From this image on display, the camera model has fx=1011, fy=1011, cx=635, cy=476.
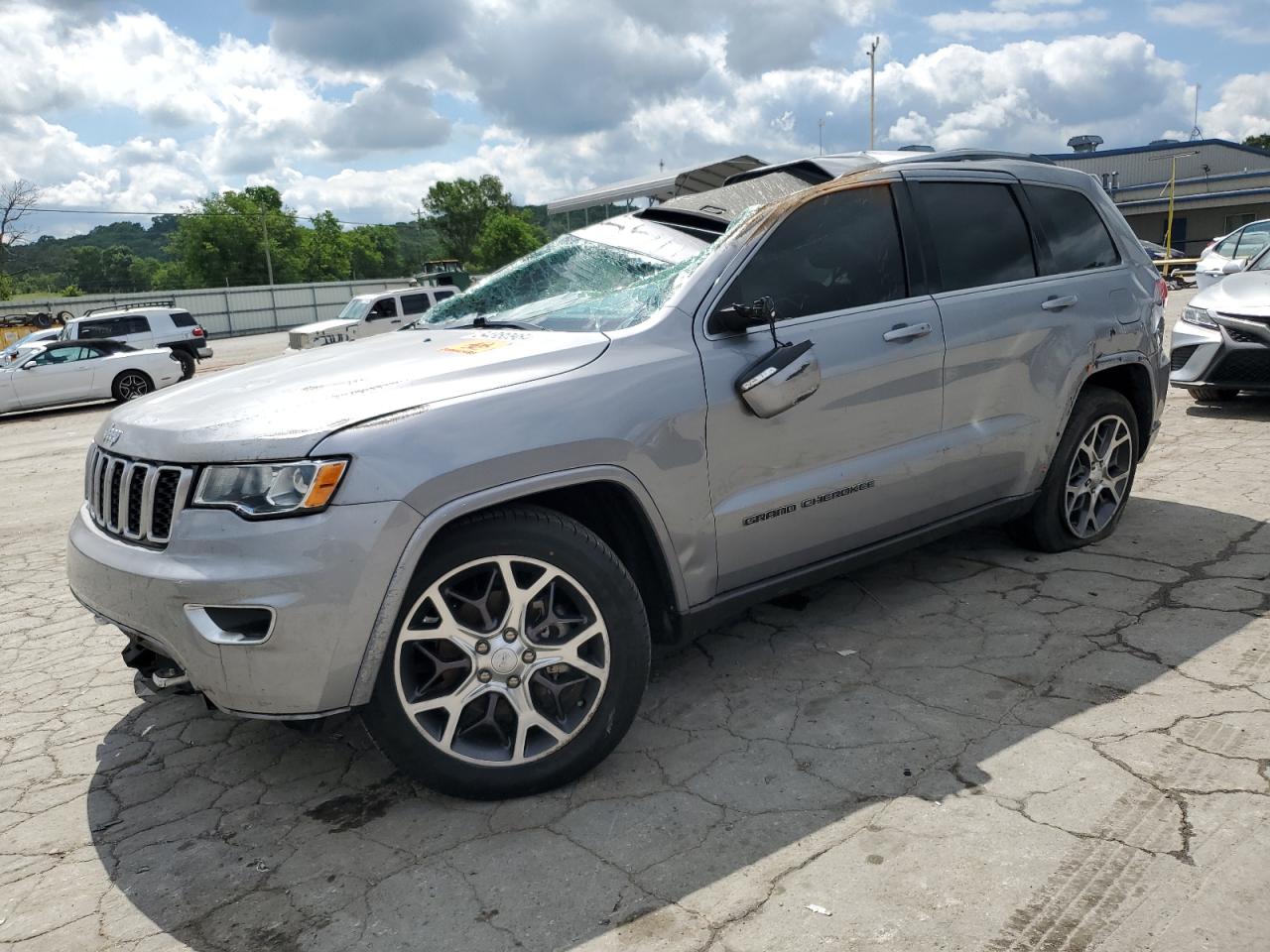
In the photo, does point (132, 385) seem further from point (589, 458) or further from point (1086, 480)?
point (589, 458)

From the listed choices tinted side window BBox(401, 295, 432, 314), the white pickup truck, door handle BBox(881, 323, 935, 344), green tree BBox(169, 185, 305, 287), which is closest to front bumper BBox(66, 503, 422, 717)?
door handle BBox(881, 323, 935, 344)

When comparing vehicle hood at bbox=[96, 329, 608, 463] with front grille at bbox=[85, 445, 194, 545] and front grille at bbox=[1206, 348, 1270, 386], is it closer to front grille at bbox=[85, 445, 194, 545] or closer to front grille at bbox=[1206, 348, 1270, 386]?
front grille at bbox=[85, 445, 194, 545]

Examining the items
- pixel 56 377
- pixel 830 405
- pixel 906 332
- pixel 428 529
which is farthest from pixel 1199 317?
pixel 56 377

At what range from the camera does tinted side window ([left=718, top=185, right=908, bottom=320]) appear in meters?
3.50

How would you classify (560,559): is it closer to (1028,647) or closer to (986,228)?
(1028,647)

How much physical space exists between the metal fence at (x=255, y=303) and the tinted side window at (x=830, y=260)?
1967 inches

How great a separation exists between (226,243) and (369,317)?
67382 mm

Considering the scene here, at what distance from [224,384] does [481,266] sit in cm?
10061

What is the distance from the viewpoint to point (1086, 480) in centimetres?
477

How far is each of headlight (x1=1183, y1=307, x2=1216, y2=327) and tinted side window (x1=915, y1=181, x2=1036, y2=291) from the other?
4.58 meters

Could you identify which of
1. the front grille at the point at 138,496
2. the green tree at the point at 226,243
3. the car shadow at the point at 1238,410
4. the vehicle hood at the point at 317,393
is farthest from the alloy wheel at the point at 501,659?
the green tree at the point at 226,243

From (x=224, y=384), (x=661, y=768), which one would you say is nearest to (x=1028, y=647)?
(x=661, y=768)

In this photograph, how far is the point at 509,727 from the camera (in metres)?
2.98

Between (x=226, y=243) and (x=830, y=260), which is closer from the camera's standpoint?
(x=830, y=260)
